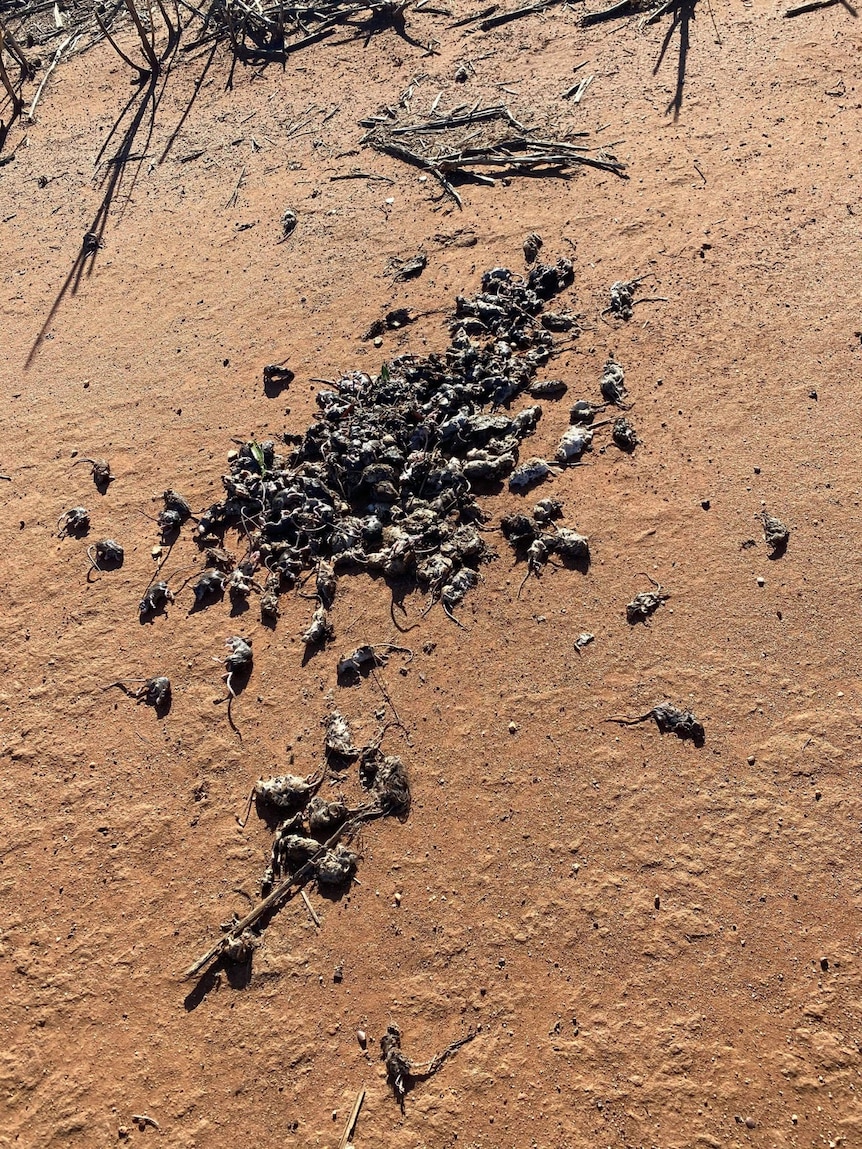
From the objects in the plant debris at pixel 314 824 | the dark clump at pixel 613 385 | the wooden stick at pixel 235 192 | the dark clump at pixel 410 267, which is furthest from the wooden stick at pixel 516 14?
the plant debris at pixel 314 824

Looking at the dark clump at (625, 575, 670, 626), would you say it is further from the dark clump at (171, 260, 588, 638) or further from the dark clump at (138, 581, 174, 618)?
the dark clump at (138, 581, 174, 618)

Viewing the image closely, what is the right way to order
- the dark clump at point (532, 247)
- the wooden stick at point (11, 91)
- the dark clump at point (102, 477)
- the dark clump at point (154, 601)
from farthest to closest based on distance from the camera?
the wooden stick at point (11, 91), the dark clump at point (532, 247), the dark clump at point (102, 477), the dark clump at point (154, 601)

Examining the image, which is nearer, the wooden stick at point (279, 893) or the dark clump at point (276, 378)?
the wooden stick at point (279, 893)

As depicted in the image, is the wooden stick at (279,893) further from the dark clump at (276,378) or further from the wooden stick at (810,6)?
the wooden stick at (810,6)

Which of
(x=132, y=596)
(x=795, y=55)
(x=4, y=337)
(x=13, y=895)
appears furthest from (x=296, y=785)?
(x=795, y=55)

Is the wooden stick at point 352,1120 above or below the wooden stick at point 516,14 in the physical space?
below

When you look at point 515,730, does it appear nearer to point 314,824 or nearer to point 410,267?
point 314,824

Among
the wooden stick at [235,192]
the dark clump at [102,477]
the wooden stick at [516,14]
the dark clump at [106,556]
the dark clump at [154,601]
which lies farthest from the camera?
the wooden stick at [516,14]

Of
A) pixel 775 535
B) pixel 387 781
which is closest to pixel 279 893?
pixel 387 781
